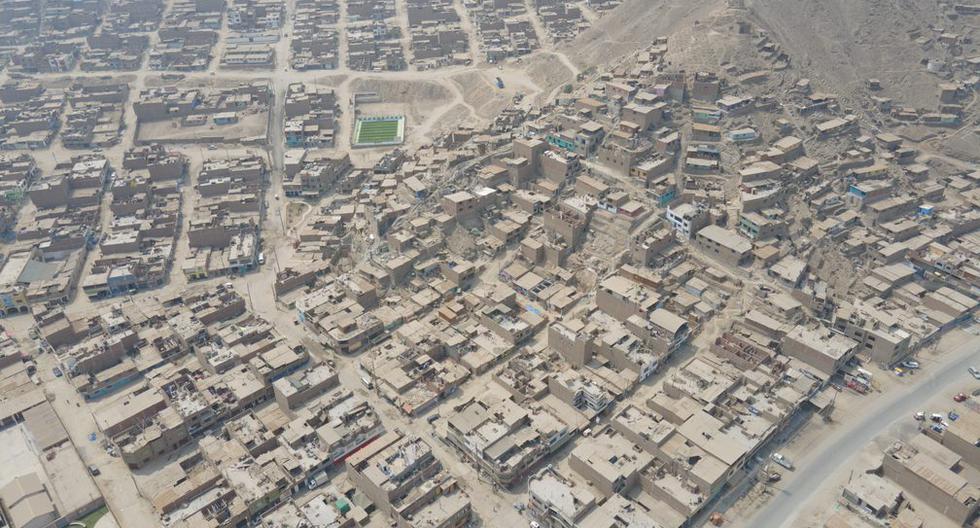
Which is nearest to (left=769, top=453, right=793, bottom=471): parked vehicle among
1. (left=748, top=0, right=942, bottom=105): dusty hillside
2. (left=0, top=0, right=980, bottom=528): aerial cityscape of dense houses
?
(left=0, top=0, right=980, bottom=528): aerial cityscape of dense houses

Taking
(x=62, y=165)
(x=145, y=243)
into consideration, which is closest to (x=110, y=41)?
(x=62, y=165)

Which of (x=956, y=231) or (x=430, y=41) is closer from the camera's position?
(x=956, y=231)

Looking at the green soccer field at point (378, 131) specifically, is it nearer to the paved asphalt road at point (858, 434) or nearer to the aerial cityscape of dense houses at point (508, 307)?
the aerial cityscape of dense houses at point (508, 307)

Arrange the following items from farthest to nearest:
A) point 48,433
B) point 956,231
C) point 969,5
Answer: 1. point 969,5
2. point 956,231
3. point 48,433

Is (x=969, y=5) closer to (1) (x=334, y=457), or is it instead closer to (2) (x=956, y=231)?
(2) (x=956, y=231)

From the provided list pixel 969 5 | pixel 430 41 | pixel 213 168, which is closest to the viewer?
pixel 213 168

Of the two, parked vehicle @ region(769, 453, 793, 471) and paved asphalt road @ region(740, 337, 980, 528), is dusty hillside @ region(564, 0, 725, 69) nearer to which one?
paved asphalt road @ region(740, 337, 980, 528)
